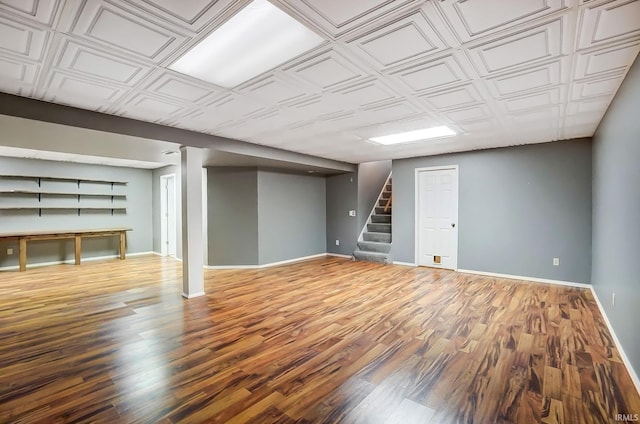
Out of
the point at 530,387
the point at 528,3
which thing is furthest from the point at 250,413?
the point at 528,3

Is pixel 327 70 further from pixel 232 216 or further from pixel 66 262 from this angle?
pixel 66 262

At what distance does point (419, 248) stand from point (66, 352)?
5691 mm

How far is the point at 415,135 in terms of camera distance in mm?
4422

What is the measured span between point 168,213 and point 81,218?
192 cm

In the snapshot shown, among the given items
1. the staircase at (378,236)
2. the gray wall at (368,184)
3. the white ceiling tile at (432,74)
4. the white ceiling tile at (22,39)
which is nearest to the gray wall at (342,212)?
the gray wall at (368,184)

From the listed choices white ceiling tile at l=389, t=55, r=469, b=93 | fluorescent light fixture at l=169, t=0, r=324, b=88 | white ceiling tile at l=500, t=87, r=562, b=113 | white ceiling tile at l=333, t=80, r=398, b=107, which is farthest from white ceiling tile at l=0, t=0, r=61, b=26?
white ceiling tile at l=500, t=87, r=562, b=113

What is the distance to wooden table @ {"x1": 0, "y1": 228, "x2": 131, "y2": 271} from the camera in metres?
5.73

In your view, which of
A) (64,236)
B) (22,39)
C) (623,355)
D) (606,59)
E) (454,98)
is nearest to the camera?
(22,39)

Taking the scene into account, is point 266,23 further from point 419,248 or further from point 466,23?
point 419,248

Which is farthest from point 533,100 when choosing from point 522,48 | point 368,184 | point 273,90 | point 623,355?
point 368,184

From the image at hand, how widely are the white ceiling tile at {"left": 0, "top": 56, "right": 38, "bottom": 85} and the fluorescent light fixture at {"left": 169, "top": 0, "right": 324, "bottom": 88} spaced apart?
1.07 metres

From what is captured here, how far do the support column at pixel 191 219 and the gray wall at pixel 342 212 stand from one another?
4.04 metres

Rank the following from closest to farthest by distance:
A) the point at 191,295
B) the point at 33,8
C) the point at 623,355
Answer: the point at 33,8 → the point at 623,355 → the point at 191,295

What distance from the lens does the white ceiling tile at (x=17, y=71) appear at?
2.14 meters
